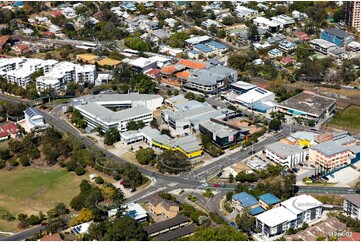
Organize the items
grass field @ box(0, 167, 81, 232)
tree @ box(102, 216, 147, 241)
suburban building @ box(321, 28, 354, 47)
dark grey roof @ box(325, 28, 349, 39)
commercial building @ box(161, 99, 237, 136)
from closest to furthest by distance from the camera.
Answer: tree @ box(102, 216, 147, 241) → grass field @ box(0, 167, 81, 232) → commercial building @ box(161, 99, 237, 136) → suburban building @ box(321, 28, 354, 47) → dark grey roof @ box(325, 28, 349, 39)

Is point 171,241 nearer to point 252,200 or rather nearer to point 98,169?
point 252,200

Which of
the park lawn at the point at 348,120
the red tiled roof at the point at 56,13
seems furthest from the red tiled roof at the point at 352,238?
the red tiled roof at the point at 56,13

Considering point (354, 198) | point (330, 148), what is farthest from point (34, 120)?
point (354, 198)

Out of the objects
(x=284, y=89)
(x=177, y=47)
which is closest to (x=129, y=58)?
(x=177, y=47)

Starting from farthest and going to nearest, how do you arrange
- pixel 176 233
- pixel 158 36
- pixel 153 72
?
pixel 158 36 → pixel 153 72 → pixel 176 233

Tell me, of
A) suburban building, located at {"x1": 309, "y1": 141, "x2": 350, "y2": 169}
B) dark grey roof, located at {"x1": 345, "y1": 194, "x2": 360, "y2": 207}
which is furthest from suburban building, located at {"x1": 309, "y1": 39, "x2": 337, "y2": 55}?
dark grey roof, located at {"x1": 345, "y1": 194, "x2": 360, "y2": 207}

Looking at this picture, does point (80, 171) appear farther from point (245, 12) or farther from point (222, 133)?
point (245, 12)

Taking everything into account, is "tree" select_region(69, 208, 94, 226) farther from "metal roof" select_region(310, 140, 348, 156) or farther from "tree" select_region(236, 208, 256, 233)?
"metal roof" select_region(310, 140, 348, 156)
